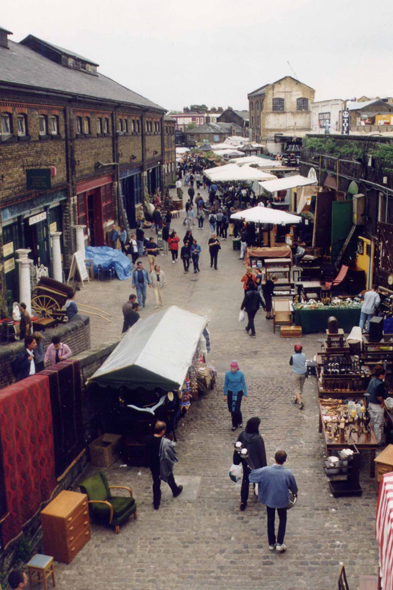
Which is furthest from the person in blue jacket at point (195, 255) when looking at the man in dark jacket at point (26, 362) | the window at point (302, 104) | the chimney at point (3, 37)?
the window at point (302, 104)

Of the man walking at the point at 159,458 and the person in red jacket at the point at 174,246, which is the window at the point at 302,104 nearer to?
the person in red jacket at the point at 174,246

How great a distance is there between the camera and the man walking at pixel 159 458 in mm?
8930

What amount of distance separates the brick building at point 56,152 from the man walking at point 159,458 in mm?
8631

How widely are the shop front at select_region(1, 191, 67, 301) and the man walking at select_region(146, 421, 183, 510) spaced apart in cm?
878

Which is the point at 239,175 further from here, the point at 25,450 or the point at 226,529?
the point at 25,450

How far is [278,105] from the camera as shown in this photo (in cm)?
A: 7556

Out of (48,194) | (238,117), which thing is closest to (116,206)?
(48,194)

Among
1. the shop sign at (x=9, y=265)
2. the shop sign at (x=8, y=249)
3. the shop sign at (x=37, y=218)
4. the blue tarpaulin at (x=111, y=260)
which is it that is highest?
the shop sign at (x=37, y=218)

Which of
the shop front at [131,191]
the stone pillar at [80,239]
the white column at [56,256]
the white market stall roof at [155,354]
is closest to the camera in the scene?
the white market stall roof at [155,354]

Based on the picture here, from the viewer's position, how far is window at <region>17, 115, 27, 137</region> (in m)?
17.9

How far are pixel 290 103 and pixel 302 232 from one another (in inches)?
2109

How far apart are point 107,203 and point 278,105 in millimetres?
51287

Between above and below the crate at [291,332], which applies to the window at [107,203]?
above


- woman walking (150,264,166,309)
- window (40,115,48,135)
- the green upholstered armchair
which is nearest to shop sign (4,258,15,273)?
woman walking (150,264,166,309)
